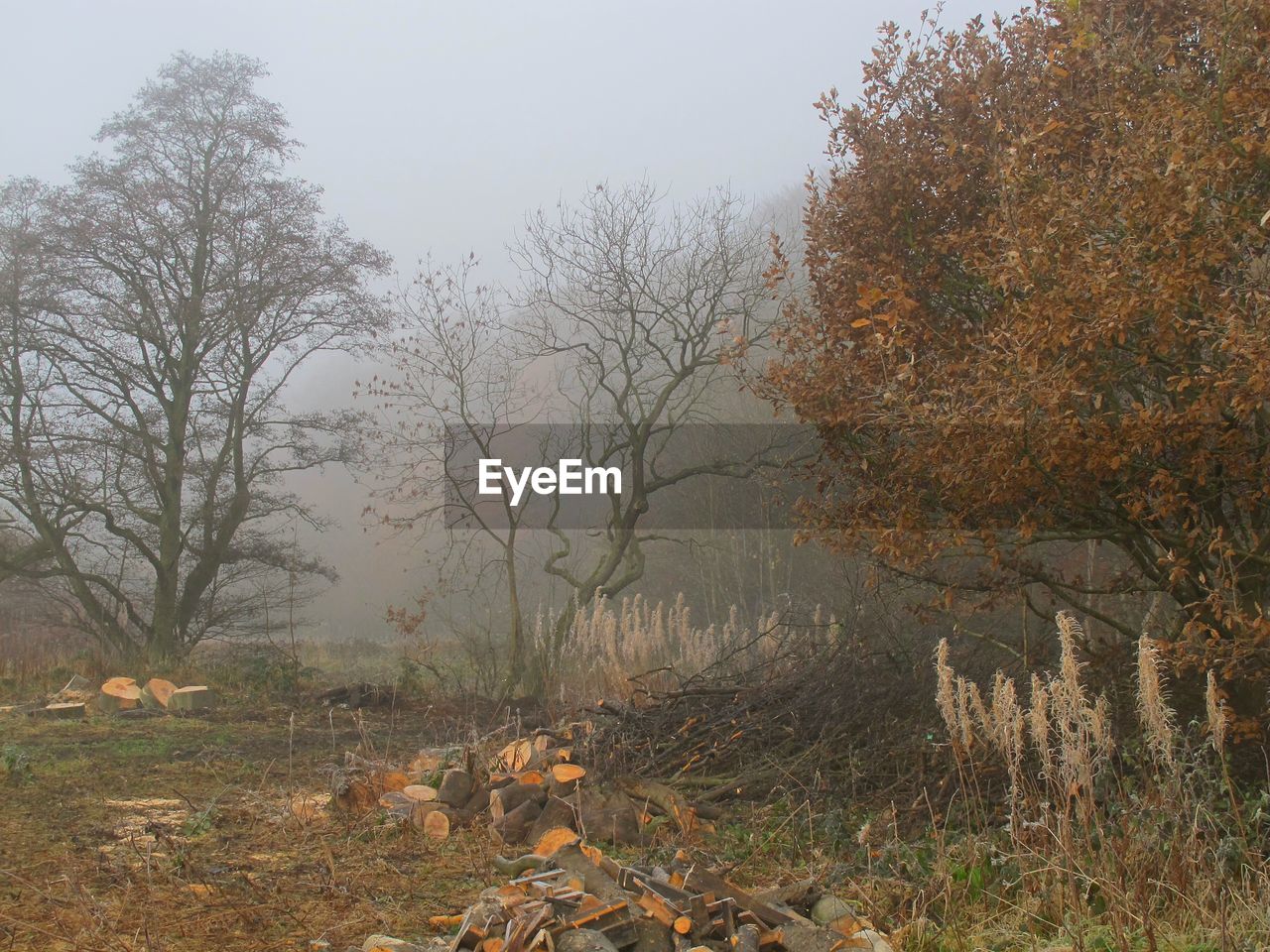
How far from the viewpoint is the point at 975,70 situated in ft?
20.9

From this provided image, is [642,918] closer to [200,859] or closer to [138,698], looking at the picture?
[200,859]

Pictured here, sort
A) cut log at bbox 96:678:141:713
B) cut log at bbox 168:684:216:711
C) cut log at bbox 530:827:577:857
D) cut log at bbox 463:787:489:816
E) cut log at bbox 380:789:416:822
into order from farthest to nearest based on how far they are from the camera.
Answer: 1. cut log at bbox 168:684:216:711
2. cut log at bbox 96:678:141:713
3. cut log at bbox 463:787:489:816
4. cut log at bbox 380:789:416:822
5. cut log at bbox 530:827:577:857

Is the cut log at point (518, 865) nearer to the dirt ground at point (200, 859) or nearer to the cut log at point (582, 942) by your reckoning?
the dirt ground at point (200, 859)

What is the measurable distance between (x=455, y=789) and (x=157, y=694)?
6.90m

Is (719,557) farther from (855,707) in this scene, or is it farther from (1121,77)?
(1121,77)

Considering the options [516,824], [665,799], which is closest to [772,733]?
[665,799]

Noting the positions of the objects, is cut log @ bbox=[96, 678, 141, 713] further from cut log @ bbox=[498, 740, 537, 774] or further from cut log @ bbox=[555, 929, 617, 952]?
cut log @ bbox=[555, 929, 617, 952]

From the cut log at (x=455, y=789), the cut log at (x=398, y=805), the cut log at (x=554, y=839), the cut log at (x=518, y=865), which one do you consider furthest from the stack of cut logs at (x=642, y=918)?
the cut log at (x=455, y=789)

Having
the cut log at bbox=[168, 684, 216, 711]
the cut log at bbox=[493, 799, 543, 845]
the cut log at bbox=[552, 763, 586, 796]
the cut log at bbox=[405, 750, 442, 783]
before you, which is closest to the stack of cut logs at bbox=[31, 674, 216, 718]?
the cut log at bbox=[168, 684, 216, 711]

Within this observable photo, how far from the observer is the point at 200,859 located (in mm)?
4934

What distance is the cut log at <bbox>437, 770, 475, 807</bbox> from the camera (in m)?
5.75

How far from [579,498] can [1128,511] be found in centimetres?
983

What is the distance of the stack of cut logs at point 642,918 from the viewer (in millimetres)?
3387

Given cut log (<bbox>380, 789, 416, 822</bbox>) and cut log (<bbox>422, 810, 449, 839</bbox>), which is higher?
cut log (<bbox>380, 789, 416, 822</bbox>)
